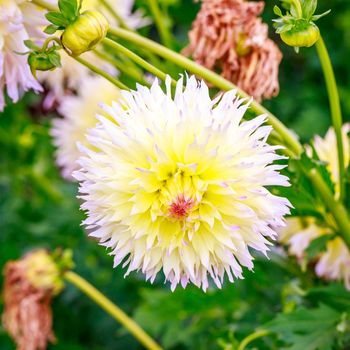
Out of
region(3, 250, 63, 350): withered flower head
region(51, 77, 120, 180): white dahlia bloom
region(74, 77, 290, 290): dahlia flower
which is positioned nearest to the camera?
region(74, 77, 290, 290): dahlia flower

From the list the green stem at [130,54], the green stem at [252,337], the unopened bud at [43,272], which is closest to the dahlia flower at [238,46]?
the green stem at [130,54]

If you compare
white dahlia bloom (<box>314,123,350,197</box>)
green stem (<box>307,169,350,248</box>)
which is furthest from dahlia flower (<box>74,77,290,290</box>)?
white dahlia bloom (<box>314,123,350,197</box>)

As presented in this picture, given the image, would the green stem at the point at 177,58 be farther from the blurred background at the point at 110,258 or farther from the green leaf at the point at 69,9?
the blurred background at the point at 110,258

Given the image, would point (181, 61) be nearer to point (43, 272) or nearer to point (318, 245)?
point (318, 245)

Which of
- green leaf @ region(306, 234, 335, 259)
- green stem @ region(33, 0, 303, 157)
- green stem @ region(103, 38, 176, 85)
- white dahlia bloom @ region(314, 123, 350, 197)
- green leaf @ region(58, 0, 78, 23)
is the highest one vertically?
green leaf @ region(58, 0, 78, 23)

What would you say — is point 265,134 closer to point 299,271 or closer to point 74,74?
point 299,271

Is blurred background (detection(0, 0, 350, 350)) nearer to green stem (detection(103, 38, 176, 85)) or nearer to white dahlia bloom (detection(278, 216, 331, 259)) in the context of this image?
white dahlia bloom (detection(278, 216, 331, 259))

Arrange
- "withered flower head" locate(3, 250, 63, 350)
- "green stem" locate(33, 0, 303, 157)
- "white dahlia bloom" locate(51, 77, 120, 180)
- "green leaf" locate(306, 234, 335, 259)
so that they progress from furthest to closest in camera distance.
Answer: "white dahlia bloom" locate(51, 77, 120, 180), "withered flower head" locate(3, 250, 63, 350), "green leaf" locate(306, 234, 335, 259), "green stem" locate(33, 0, 303, 157)

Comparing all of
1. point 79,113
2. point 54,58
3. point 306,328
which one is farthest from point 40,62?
point 79,113
